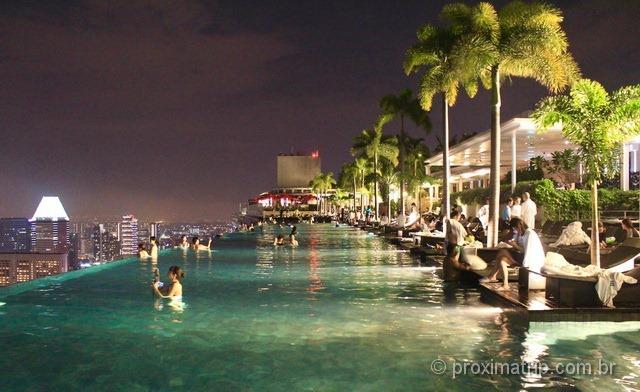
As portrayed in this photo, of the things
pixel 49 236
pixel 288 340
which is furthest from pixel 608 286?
pixel 49 236

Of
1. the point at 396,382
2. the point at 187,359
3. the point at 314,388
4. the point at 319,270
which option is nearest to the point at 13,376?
the point at 187,359

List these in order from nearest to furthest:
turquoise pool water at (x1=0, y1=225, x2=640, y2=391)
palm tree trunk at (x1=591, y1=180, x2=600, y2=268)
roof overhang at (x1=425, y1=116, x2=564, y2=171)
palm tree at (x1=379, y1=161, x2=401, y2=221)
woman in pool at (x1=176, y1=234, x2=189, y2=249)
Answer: turquoise pool water at (x1=0, y1=225, x2=640, y2=391) < palm tree trunk at (x1=591, y1=180, x2=600, y2=268) < roof overhang at (x1=425, y1=116, x2=564, y2=171) < woman in pool at (x1=176, y1=234, x2=189, y2=249) < palm tree at (x1=379, y1=161, x2=401, y2=221)

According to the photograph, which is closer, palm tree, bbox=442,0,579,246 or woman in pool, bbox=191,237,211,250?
palm tree, bbox=442,0,579,246

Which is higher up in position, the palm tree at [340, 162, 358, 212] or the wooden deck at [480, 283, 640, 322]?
the palm tree at [340, 162, 358, 212]

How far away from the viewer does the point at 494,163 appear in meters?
19.4

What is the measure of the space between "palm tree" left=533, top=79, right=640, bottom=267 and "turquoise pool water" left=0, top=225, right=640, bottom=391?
129 inches

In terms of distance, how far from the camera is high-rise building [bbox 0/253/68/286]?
97.6 meters

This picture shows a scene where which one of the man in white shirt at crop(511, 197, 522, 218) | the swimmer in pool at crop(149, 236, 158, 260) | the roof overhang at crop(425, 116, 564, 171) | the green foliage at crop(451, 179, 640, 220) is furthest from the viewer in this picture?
the roof overhang at crop(425, 116, 564, 171)

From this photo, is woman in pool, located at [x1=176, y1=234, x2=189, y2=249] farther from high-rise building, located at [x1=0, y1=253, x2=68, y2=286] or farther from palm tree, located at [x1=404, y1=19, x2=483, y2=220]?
high-rise building, located at [x1=0, y1=253, x2=68, y2=286]

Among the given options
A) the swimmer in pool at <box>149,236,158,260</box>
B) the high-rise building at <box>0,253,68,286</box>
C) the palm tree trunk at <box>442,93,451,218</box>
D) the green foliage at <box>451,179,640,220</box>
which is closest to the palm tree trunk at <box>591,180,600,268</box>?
the green foliage at <box>451,179,640,220</box>

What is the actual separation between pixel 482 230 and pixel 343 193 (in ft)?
236

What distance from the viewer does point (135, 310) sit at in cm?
1183

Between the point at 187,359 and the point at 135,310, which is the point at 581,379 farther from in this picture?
the point at 135,310

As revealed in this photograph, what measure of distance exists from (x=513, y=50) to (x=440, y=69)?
4.78 meters
